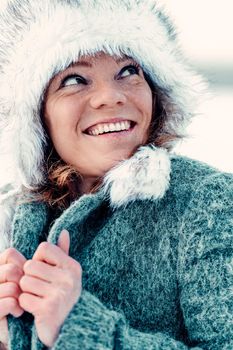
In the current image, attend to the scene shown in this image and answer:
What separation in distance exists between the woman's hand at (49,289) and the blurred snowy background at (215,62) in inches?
37.2

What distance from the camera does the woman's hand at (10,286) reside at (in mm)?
857

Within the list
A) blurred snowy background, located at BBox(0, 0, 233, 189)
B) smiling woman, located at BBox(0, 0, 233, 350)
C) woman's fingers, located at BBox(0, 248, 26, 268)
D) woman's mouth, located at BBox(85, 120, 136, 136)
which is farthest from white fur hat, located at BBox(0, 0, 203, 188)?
blurred snowy background, located at BBox(0, 0, 233, 189)

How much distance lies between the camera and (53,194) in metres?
1.15

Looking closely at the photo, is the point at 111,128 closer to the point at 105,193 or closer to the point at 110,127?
the point at 110,127

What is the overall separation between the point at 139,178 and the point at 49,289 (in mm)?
241

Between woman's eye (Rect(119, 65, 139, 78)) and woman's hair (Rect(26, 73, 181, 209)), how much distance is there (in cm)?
4

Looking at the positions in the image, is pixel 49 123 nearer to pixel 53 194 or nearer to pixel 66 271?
pixel 53 194

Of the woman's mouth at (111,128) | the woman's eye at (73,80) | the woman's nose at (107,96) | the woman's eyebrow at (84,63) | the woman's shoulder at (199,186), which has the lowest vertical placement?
the woman's shoulder at (199,186)

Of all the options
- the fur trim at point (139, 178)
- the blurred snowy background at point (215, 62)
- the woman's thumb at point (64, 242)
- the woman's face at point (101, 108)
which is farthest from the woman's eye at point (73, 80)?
the blurred snowy background at point (215, 62)

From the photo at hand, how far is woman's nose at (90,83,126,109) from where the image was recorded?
991 mm

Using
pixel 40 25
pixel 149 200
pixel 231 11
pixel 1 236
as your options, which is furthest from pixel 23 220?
pixel 231 11

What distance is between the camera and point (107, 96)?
99 centimetres

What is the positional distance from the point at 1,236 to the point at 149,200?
302 millimetres

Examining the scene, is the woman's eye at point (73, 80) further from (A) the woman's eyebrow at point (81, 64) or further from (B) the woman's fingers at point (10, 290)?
(B) the woman's fingers at point (10, 290)
